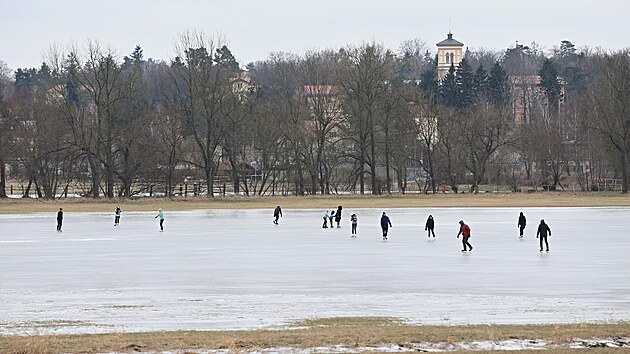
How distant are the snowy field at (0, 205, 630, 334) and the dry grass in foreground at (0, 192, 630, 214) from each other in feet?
62.8

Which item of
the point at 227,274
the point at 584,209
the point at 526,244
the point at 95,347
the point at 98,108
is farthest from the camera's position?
the point at 98,108

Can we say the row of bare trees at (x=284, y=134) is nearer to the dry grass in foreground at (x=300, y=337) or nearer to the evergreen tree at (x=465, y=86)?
the evergreen tree at (x=465, y=86)

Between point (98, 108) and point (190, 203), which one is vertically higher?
point (98, 108)

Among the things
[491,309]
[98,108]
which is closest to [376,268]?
[491,309]

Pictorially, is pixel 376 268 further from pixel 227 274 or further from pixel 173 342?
pixel 173 342

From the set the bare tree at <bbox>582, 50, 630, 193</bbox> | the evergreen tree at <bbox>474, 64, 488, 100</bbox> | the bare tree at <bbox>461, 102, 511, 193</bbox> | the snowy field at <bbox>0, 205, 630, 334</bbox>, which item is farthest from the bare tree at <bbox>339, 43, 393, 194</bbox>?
the evergreen tree at <bbox>474, 64, 488, 100</bbox>

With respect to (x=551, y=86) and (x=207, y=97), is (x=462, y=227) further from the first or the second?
(x=551, y=86)

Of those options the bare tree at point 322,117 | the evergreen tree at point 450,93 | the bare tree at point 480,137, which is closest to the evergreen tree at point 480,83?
the evergreen tree at point 450,93

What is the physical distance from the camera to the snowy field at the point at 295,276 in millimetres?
19375

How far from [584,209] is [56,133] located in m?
42.0

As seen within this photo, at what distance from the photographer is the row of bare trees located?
78125mm

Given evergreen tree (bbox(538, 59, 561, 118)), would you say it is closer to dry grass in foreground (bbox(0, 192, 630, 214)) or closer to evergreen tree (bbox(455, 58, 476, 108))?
evergreen tree (bbox(455, 58, 476, 108))

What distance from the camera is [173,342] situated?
50.8ft

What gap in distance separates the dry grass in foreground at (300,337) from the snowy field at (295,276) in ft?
4.12
